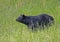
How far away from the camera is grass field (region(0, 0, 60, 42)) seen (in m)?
5.57

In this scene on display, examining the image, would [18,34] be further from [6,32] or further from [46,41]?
[46,41]

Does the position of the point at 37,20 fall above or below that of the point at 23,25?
above

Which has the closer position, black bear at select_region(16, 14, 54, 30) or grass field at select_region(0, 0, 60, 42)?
grass field at select_region(0, 0, 60, 42)

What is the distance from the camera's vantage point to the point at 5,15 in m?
6.80

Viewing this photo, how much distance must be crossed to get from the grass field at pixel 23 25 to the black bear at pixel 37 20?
0.12m

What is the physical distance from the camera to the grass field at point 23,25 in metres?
5.57

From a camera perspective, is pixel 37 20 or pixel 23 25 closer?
pixel 37 20

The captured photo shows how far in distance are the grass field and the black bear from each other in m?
0.12

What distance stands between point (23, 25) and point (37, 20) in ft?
1.18

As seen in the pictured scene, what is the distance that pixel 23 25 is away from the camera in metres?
6.25

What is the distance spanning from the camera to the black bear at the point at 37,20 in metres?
6.07

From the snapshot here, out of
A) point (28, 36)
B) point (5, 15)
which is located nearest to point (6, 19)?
point (5, 15)

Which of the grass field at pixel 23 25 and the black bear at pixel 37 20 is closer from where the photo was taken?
the grass field at pixel 23 25

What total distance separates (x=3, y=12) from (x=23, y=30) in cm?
126
